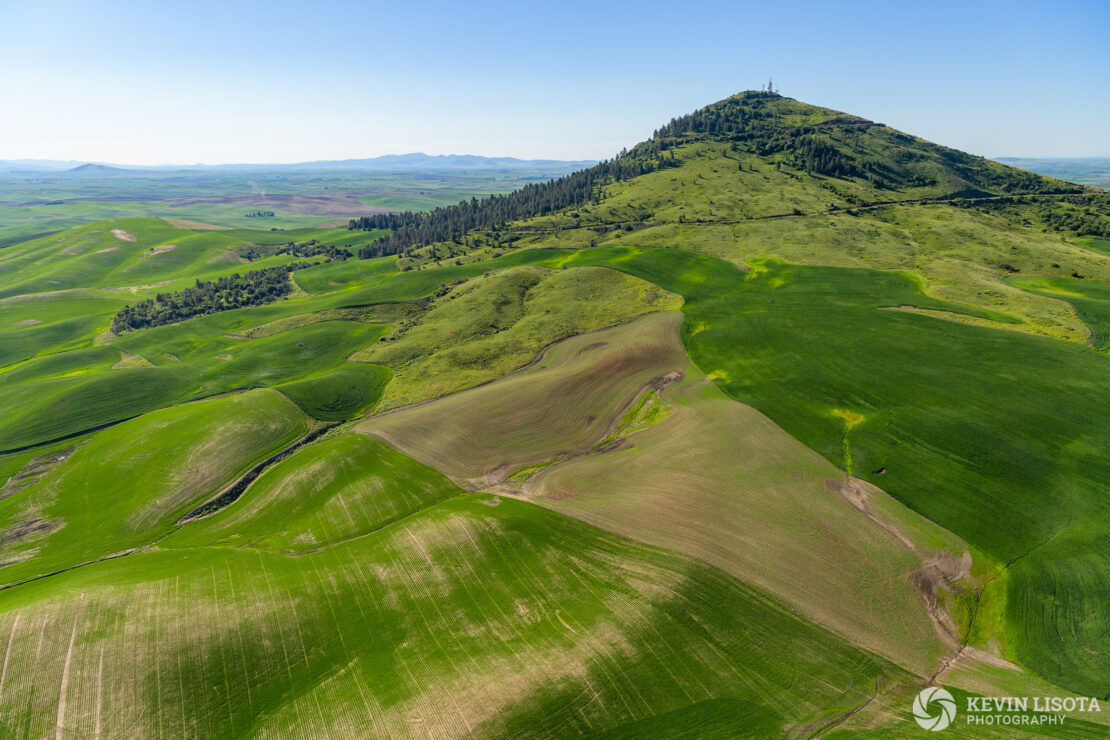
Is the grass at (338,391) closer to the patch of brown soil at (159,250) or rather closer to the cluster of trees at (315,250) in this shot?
the cluster of trees at (315,250)

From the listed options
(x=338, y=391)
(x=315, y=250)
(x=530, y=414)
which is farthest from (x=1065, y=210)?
(x=315, y=250)

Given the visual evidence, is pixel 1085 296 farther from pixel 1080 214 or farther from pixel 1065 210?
pixel 1065 210

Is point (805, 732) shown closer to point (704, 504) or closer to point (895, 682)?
point (895, 682)

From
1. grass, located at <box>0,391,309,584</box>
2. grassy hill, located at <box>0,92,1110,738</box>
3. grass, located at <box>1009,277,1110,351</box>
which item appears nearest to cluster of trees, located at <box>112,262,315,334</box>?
grassy hill, located at <box>0,92,1110,738</box>

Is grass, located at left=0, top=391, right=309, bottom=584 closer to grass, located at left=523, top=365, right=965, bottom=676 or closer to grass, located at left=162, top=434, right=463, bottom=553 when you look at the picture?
grass, located at left=162, top=434, right=463, bottom=553

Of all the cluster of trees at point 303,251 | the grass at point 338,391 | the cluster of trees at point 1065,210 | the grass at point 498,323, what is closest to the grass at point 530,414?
the grass at point 498,323

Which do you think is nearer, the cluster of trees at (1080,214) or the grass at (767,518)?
Answer: the grass at (767,518)
